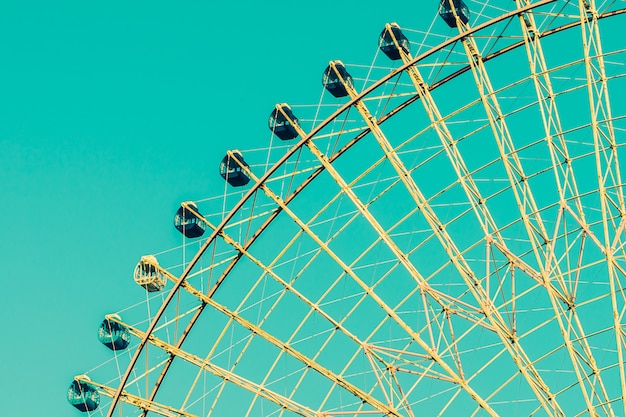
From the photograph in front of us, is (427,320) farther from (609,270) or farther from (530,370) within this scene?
(609,270)

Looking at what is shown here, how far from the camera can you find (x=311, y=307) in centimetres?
3722

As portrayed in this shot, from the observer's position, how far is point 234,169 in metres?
38.0

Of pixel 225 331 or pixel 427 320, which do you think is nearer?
pixel 427 320

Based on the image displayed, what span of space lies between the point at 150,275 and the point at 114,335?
7.24 ft

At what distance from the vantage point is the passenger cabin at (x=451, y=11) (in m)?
36.1

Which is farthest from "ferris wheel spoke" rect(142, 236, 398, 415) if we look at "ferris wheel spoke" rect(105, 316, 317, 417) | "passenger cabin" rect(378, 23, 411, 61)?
"passenger cabin" rect(378, 23, 411, 61)

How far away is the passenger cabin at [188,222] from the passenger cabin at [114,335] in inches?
133

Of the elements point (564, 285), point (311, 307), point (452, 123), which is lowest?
point (564, 285)

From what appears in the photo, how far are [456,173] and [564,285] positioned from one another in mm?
3944

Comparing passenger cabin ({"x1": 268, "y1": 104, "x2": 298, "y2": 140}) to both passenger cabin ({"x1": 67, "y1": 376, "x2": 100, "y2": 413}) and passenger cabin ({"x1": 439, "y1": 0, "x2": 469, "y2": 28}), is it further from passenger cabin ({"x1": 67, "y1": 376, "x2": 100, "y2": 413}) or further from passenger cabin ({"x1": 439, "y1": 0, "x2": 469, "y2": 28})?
passenger cabin ({"x1": 67, "y1": 376, "x2": 100, "y2": 413})

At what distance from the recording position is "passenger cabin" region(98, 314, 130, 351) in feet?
128

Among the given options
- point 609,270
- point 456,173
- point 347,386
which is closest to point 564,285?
point 609,270

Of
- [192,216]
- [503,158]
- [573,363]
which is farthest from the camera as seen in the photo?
[192,216]

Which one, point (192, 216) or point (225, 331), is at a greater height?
point (192, 216)
